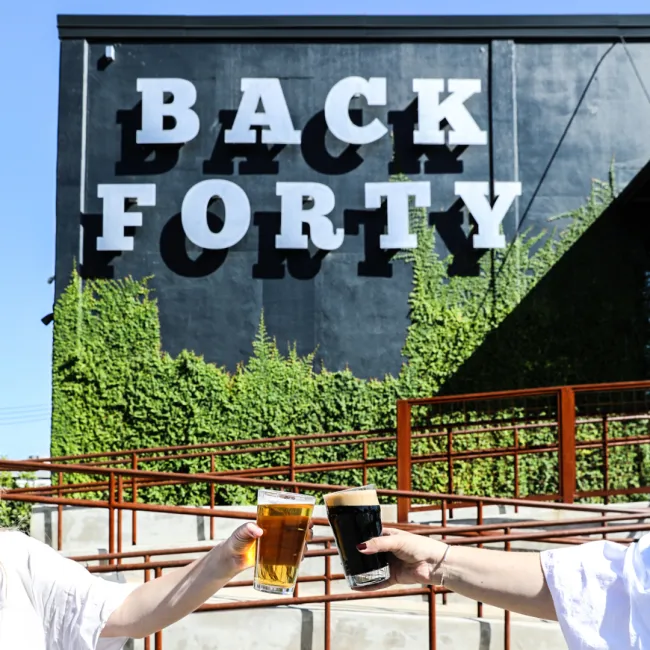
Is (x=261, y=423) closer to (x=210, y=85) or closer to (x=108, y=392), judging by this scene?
(x=108, y=392)

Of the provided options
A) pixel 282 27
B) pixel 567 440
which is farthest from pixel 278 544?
pixel 282 27

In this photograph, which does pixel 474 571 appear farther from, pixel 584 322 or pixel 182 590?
pixel 584 322

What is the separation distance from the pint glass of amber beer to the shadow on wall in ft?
40.6

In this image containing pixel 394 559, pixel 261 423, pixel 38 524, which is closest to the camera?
pixel 394 559

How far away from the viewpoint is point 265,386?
47.8ft

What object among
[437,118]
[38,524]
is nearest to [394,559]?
[38,524]

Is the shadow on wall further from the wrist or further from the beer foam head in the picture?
the wrist

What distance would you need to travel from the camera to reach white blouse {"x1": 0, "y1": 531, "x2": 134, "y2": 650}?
96.6 inches

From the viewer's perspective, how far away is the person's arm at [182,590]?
2.39m

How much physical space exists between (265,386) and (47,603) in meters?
12.1

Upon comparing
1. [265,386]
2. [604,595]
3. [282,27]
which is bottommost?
[604,595]

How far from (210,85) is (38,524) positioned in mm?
7918

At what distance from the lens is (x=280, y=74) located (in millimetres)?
15281

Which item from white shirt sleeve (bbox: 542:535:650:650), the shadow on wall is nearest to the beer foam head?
white shirt sleeve (bbox: 542:535:650:650)
